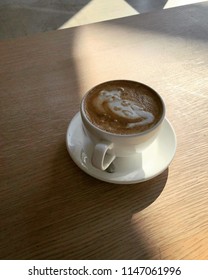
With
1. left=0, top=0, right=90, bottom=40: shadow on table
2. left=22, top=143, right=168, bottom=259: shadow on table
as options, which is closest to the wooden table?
left=22, top=143, right=168, bottom=259: shadow on table

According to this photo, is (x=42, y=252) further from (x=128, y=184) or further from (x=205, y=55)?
(x=205, y=55)

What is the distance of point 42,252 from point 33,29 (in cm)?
143

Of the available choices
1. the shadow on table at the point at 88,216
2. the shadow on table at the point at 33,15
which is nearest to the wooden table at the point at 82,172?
the shadow on table at the point at 88,216

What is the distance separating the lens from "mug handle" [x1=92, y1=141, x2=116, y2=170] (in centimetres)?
39

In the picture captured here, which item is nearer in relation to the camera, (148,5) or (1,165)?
(1,165)

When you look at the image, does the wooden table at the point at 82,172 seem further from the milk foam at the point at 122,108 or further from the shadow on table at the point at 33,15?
the shadow on table at the point at 33,15

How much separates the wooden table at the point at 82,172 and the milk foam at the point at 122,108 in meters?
0.08

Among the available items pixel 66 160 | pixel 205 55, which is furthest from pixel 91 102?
pixel 205 55

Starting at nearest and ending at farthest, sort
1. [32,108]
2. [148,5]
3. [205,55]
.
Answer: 1. [32,108]
2. [205,55]
3. [148,5]

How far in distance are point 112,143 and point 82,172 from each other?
0.07m

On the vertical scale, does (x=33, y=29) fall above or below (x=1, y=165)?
below

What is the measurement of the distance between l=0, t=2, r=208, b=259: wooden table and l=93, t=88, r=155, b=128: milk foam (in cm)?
8

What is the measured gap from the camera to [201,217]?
0.41 metres

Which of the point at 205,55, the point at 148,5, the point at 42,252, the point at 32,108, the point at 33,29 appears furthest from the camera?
the point at 148,5
